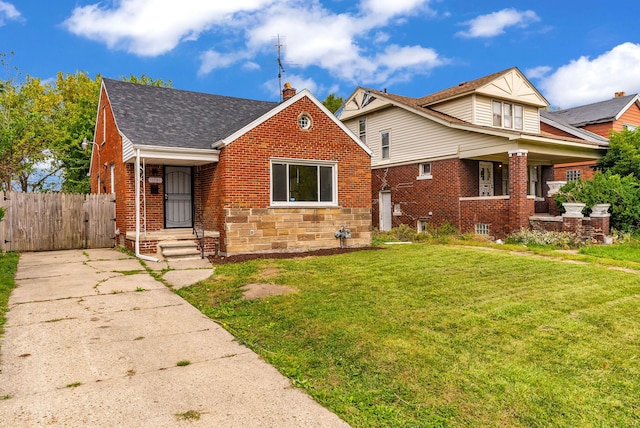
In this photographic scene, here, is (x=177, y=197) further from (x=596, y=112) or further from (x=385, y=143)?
(x=596, y=112)

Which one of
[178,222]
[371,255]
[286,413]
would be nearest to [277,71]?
[178,222]

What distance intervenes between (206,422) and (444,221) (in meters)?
16.2

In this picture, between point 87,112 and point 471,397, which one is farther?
point 87,112

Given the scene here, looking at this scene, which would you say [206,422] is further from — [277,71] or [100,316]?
[277,71]

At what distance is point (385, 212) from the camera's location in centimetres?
2089

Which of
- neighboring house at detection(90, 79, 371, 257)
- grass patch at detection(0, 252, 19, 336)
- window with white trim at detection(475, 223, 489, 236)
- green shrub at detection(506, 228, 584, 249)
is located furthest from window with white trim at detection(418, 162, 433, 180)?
grass patch at detection(0, 252, 19, 336)

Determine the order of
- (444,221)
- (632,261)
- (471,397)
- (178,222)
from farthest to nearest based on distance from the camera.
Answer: (444,221)
(178,222)
(632,261)
(471,397)

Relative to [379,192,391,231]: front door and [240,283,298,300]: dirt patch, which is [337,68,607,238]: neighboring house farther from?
[240,283,298,300]: dirt patch

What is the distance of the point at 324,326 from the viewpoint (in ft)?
16.9

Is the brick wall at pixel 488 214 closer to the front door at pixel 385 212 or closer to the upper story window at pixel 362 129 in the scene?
the front door at pixel 385 212

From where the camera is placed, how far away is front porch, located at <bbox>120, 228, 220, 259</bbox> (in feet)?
Answer: 37.0

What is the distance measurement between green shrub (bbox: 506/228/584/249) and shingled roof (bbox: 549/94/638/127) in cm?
1512

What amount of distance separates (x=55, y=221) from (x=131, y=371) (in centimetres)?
1185

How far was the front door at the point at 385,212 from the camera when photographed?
20719 mm
